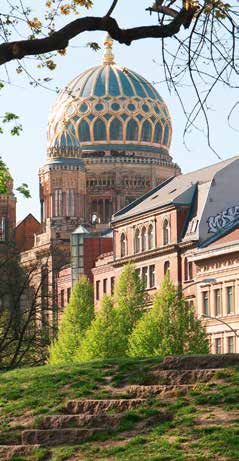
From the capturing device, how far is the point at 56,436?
→ 105ft

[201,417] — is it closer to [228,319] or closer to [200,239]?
[228,319]

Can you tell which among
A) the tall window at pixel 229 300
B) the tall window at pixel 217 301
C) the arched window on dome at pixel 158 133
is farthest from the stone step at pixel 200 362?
the arched window on dome at pixel 158 133

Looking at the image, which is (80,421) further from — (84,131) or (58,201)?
(84,131)

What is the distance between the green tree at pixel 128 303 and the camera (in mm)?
86175

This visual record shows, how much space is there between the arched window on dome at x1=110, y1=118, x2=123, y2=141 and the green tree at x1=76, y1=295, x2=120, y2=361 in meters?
93.3

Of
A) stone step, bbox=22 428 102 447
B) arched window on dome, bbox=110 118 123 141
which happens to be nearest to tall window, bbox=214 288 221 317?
stone step, bbox=22 428 102 447

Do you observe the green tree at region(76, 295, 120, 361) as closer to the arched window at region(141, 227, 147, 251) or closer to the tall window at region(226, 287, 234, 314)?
the tall window at region(226, 287, 234, 314)

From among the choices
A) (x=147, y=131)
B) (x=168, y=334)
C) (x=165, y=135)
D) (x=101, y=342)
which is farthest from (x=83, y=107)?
(x=168, y=334)

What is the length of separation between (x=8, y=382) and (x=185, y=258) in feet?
230

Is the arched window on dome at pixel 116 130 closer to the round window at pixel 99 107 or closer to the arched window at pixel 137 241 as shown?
the round window at pixel 99 107

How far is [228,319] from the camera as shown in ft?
314

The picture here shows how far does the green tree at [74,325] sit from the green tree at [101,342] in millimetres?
1010

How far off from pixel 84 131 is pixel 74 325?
270ft

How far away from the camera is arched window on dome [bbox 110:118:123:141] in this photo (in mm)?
178225
